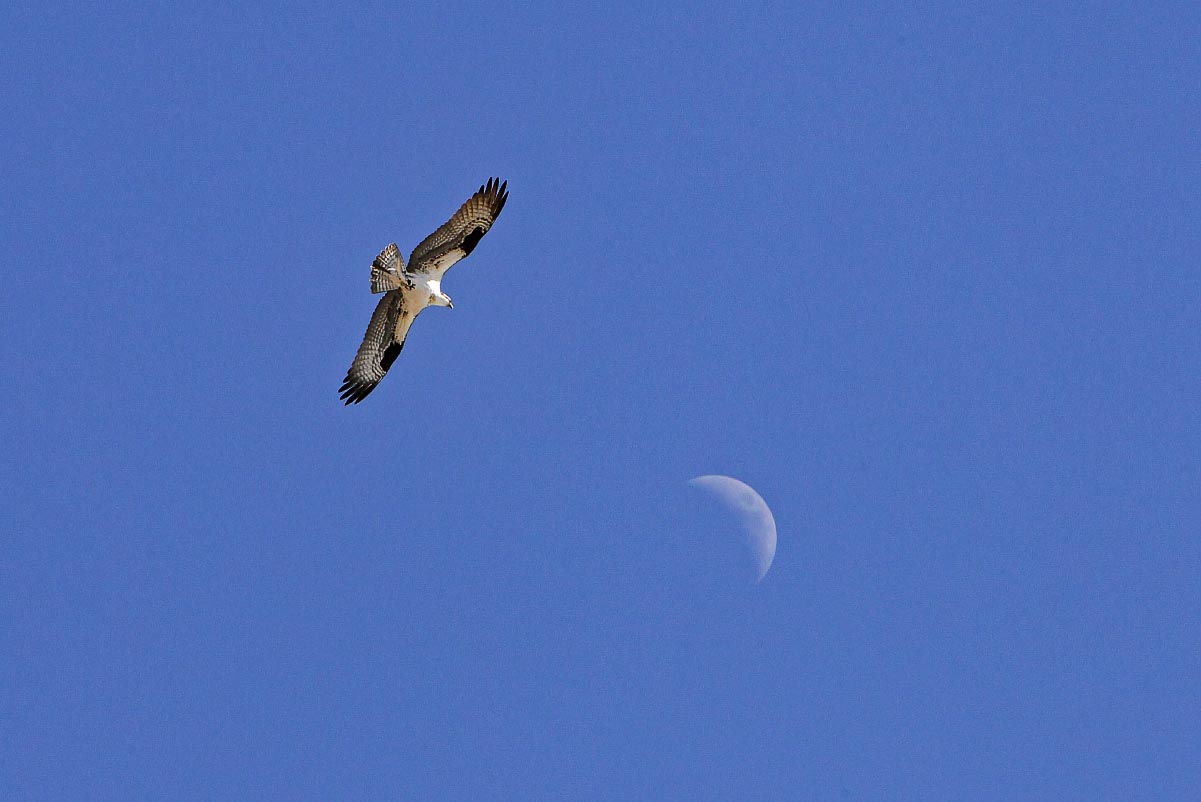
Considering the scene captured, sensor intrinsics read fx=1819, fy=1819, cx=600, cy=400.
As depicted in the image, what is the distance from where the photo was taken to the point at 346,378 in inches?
1329

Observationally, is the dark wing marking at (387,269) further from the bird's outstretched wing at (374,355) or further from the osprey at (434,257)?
the bird's outstretched wing at (374,355)

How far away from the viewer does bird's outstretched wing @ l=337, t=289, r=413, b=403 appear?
3366cm

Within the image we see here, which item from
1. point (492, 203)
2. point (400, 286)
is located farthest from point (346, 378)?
point (492, 203)

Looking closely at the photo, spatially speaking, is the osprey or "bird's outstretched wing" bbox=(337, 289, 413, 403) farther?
"bird's outstretched wing" bbox=(337, 289, 413, 403)

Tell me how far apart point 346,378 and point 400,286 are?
7.82 ft

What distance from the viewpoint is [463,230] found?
105ft

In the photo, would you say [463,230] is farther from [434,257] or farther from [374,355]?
[374,355]

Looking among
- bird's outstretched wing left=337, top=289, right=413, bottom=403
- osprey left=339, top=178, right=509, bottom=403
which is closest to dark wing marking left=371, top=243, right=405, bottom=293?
osprey left=339, top=178, right=509, bottom=403

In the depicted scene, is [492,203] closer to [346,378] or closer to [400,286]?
[400,286]

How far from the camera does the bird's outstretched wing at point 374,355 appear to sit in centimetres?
3366

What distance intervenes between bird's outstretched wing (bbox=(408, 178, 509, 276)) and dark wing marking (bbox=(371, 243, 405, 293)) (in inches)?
10.5

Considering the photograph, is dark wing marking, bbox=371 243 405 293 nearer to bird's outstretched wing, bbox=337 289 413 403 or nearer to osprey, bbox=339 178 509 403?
osprey, bbox=339 178 509 403

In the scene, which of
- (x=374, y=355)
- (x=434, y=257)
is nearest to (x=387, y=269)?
(x=434, y=257)

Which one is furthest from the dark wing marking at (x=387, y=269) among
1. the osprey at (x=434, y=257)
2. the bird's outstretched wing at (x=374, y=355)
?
the bird's outstretched wing at (x=374, y=355)
